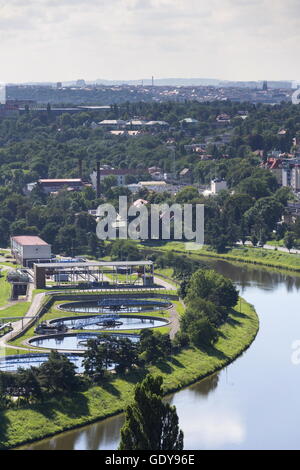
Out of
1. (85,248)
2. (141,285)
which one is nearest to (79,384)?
(141,285)

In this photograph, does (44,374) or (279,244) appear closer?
(44,374)

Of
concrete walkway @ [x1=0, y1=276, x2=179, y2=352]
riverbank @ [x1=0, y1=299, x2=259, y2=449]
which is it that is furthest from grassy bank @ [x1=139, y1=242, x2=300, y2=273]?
riverbank @ [x1=0, y1=299, x2=259, y2=449]

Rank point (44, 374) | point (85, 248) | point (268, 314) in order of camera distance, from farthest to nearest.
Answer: point (85, 248) < point (268, 314) < point (44, 374)

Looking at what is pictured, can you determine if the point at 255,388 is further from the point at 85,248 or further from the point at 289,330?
the point at 85,248

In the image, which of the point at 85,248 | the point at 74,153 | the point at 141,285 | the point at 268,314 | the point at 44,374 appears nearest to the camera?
the point at 44,374

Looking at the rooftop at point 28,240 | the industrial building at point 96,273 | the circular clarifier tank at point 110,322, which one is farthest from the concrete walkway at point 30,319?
the rooftop at point 28,240

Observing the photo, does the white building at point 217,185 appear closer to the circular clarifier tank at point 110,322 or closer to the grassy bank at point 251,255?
the grassy bank at point 251,255
